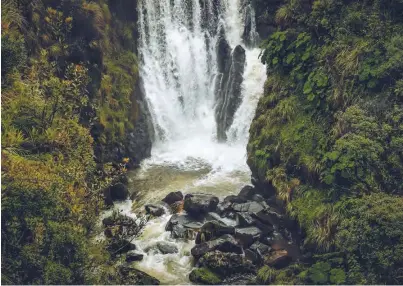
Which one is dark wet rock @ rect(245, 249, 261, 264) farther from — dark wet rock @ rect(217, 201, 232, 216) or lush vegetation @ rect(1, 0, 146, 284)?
lush vegetation @ rect(1, 0, 146, 284)

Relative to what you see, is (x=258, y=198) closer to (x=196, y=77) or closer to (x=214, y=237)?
(x=214, y=237)

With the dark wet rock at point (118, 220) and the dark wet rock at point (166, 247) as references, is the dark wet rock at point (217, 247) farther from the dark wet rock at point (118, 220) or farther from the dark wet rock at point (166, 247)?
the dark wet rock at point (118, 220)

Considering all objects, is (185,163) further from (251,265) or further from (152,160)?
(251,265)

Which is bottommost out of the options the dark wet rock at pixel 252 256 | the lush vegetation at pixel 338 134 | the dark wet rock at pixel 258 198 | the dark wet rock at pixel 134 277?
the dark wet rock at pixel 252 256

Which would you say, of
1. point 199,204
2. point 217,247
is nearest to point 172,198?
point 199,204

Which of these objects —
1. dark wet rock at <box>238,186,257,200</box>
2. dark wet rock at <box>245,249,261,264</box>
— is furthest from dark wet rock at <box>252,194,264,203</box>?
dark wet rock at <box>245,249,261,264</box>

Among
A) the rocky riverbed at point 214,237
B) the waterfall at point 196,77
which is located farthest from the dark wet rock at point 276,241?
the waterfall at point 196,77
